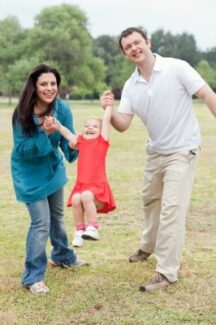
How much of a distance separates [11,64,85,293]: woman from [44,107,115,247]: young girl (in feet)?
0.73

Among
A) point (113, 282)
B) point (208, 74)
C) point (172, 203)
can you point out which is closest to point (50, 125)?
point (172, 203)

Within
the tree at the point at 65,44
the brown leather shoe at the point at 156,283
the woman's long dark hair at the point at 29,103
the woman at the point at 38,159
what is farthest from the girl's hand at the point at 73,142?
the tree at the point at 65,44

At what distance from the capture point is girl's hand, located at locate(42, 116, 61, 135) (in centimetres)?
481

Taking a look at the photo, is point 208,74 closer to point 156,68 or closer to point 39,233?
point 156,68

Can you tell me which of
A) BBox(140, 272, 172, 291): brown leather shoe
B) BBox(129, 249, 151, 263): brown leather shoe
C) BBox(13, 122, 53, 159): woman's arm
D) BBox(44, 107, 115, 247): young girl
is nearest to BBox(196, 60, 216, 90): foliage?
BBox(129, 249, 151, 263): brown leather shoe

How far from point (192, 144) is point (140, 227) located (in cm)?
271

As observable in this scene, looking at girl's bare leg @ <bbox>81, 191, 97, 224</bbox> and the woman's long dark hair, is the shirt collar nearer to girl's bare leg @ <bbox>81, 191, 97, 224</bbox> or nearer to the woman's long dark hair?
the woman's long dark hair

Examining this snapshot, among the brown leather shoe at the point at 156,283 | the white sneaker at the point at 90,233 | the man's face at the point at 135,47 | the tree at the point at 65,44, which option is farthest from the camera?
the tree at the point at 65,44

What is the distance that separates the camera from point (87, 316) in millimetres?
4707

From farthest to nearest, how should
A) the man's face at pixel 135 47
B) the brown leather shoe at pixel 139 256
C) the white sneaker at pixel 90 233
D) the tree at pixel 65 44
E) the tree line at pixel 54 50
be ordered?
the tree at pixel 65 44
the tree line at pixel 54 50
the brown leather shoe at pixel 139 256
the man's face at pixel 135 47
the white sneaker at pixel 90 233

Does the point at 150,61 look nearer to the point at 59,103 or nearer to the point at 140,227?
the point at 59,103

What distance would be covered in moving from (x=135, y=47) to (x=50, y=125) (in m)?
1.05

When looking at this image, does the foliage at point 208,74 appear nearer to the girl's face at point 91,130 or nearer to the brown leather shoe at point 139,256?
the brown leather shoe at point 139,256

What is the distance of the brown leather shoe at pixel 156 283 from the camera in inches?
208
